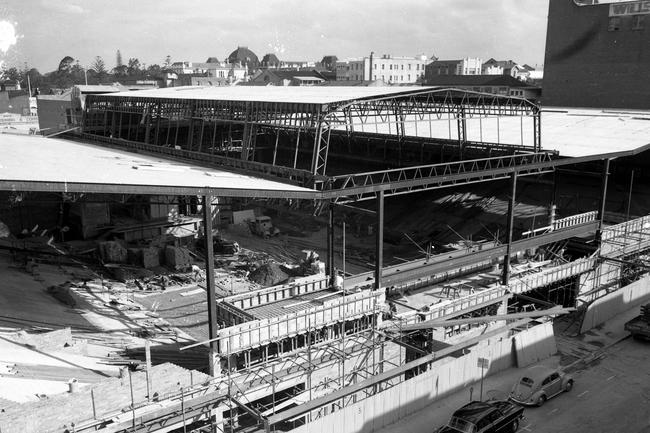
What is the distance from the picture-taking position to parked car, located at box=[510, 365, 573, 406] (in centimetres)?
1656

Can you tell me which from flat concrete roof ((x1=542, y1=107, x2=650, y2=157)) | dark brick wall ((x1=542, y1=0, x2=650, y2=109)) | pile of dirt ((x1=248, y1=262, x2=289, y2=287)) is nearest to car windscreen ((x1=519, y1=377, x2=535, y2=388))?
pile of dirt ((x1=248, y1=262, x2=289, y2=287))

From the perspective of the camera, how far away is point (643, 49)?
5206 cm

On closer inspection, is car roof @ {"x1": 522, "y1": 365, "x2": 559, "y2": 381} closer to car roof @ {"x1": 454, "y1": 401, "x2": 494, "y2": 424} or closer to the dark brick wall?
car roof @ {"x1": 454, "y1": 401, "x2": 494, "y2": 424}

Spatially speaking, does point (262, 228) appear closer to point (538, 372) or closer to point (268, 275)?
point (268, 275)

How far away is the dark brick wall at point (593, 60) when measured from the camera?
52.5 meters

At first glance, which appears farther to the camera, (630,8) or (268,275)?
(630,8)

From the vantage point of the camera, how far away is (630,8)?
53.2 meters

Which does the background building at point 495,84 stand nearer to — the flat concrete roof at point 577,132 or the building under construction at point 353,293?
the flat concrete roof at point 577,132

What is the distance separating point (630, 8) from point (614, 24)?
1907 millimetres

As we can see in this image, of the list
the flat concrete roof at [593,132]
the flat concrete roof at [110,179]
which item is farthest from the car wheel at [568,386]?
the flat concrete roof at [593,132]

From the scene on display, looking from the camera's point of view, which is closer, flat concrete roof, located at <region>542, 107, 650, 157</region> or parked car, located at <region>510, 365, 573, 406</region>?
parked car, located at <region>510, 365, 573, 406</region>

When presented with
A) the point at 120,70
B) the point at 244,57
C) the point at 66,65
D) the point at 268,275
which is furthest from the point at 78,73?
the point at 268,275

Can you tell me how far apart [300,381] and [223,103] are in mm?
17562

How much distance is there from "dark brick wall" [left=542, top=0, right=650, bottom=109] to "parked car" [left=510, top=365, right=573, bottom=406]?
4360 cm
